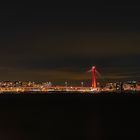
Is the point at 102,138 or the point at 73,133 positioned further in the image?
the point at 73,133

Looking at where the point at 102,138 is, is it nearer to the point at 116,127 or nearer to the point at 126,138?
the point at 126,138

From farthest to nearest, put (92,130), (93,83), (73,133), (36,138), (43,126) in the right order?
(93,83) < (43,126) < (92,130) < (73,133) < (36,138)

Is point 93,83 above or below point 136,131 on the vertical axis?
above

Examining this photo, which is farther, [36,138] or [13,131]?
[13,131]

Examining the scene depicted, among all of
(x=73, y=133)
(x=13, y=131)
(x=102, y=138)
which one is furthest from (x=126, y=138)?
(x=13, y=131)

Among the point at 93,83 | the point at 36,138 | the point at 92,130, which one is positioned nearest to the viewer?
the point at 36,138

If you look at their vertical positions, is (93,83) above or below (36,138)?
Answer: above

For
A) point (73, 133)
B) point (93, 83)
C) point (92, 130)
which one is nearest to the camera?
point (73, 133)

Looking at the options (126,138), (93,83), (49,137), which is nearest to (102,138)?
(126,138)

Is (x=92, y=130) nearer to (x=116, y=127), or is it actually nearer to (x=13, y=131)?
(x=116, y=127)
